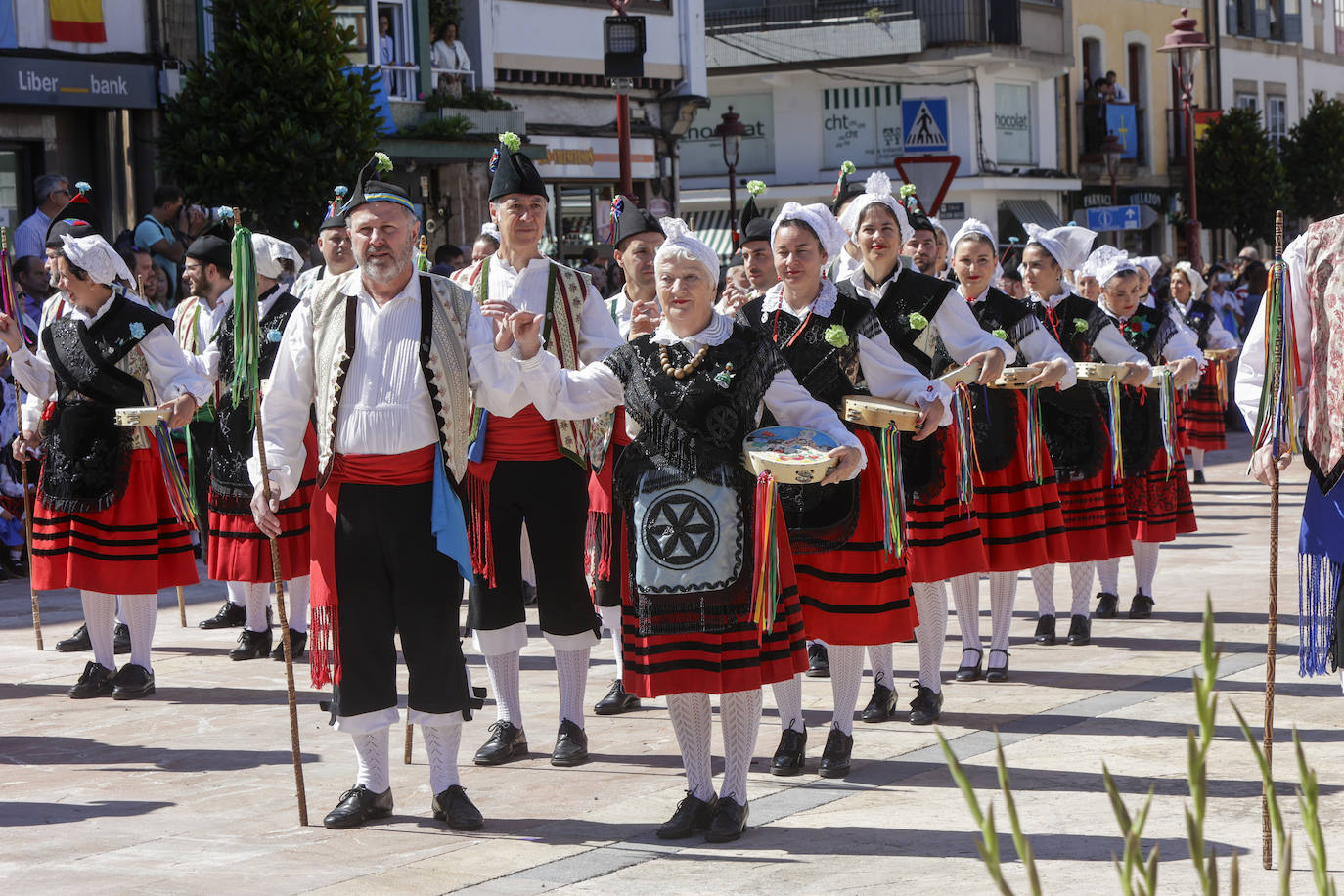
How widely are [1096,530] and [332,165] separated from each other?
880cm

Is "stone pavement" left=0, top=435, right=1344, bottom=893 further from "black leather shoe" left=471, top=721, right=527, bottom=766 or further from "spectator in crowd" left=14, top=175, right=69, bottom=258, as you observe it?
"spectator in crowd" left=14, top=175, right=69, bottom=258

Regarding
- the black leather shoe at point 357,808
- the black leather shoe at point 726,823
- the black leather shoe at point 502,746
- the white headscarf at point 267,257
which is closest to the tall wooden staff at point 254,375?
the black leather shoe at point 357,808

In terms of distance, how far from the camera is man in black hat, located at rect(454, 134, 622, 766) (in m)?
6.64

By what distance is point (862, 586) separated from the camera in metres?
6.48

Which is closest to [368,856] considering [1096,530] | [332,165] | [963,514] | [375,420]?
[375,420]

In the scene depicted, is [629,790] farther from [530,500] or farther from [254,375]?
[254,375]

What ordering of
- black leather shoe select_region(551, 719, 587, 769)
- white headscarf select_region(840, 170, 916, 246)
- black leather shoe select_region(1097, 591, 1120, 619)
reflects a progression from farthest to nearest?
black leather shoe select_region(1097, 591, 1120, 619) → white headscarf select_region(840, 170, 916, 246) → black leather shoe select_region(551, 719, 587, 769)

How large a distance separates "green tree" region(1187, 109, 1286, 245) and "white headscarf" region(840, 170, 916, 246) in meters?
30.5

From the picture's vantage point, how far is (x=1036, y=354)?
8.13 metres

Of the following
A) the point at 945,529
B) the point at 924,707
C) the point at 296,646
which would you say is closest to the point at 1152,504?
the point at 945,529

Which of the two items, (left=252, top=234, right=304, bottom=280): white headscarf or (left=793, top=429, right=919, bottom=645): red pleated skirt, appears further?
Result: (left=252, top=234, right=304, bottom=280): white headscarf

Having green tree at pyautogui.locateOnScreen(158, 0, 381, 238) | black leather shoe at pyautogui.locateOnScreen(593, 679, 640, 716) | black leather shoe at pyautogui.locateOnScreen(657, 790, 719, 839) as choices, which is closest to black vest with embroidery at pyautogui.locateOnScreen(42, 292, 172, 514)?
black leather shoe at pyautogui.locateOnScreen(593, 679, 640, 716)

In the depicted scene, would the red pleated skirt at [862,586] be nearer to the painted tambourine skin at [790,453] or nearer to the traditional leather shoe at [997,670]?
the painted tambourine skin at [790,453]

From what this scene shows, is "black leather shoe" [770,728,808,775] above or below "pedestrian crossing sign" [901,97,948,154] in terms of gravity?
below
